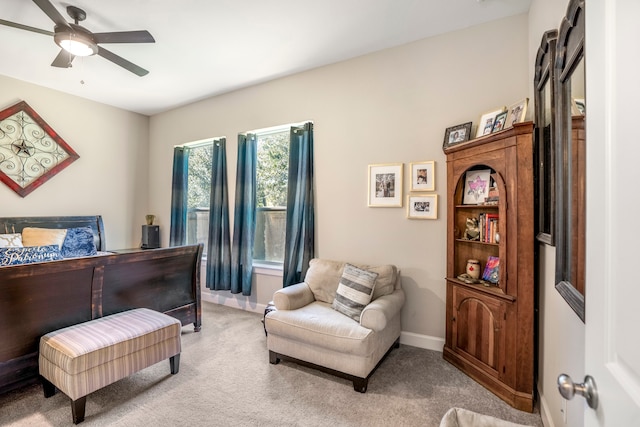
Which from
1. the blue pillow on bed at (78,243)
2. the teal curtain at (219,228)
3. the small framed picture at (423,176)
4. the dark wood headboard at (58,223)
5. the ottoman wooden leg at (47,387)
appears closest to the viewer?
the ottoman wooden leg at (47,387)

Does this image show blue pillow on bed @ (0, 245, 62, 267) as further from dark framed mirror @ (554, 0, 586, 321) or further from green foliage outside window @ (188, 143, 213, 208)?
dark framed mirror @ (554, 0, 586, 321)

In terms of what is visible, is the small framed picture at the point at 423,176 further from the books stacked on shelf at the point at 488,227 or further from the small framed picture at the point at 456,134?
the books stacked on shelf at the point at 488,227

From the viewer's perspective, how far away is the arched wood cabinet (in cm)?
197

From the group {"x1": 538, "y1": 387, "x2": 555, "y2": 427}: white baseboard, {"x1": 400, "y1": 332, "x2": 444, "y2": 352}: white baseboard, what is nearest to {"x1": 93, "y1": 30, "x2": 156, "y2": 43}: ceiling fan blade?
{"x1": 400, "y1": 332, "x2": 444, "y2": 352}: white baseboard

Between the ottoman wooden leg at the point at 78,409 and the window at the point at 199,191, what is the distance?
2829 millimetres

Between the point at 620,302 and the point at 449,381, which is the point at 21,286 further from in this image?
the point at 449,381

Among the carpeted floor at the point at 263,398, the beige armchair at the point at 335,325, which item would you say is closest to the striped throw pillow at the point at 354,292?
the beige armchair at the point at 335,325

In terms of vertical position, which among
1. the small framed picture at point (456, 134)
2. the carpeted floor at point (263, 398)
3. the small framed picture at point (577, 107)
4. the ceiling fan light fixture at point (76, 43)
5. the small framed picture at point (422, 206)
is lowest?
the carpeted floor at point (263, 398)

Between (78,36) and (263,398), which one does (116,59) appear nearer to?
(78,36)

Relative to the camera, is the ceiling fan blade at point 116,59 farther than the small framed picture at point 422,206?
No

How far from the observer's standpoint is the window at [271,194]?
3859 millimetres

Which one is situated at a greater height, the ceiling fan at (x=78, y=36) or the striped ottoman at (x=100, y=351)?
the ceiling fan at (x=78, y=36)

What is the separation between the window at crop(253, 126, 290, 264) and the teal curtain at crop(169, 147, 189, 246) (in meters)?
1.39

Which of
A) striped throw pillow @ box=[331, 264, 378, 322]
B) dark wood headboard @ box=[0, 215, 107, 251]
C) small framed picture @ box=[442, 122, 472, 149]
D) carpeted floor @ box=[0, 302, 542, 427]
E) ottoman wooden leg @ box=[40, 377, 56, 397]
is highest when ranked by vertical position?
small framed picture @ box=[442, 122, 472, 149]
